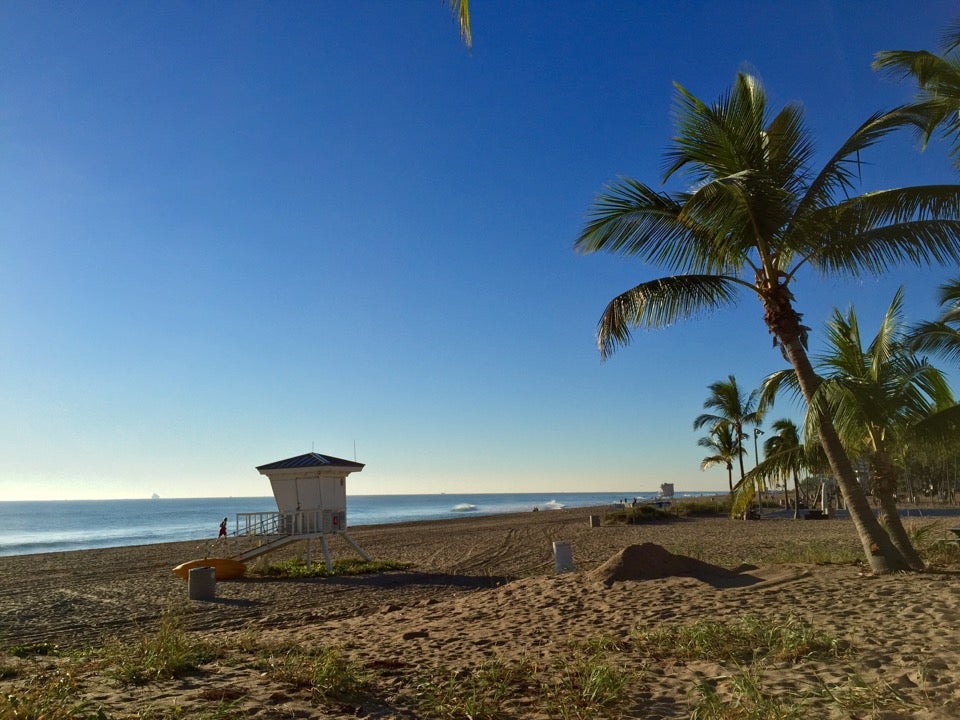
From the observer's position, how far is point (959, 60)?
7.94 m

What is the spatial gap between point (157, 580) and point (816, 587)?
593 inches

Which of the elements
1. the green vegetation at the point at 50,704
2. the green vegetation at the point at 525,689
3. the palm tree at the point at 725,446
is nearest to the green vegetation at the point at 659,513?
the palm tree at the point at 725,446

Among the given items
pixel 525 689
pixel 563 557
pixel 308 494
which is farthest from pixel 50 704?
pixel 308 494

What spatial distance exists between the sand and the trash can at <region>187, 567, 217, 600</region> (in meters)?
0.21

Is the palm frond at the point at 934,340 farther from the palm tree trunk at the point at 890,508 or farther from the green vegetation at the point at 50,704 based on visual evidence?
the green vegetation at the point at 50,704

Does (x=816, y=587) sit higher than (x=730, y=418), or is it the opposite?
(x=730, y=418)

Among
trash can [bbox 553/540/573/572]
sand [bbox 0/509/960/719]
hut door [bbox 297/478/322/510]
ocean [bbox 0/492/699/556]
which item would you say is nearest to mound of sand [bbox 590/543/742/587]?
sand [bbox 0/509/960/719]

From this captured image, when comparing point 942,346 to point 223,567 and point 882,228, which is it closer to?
point 882,228

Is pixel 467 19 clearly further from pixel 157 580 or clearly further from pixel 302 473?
pixel 157 580

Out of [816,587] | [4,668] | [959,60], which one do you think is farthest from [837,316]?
[4,668]

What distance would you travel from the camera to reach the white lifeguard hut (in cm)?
1638

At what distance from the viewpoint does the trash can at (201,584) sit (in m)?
12.0

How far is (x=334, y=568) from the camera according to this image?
15.9m

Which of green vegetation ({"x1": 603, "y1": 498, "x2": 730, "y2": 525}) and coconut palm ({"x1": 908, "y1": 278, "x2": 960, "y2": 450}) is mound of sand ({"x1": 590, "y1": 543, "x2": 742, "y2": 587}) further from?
green vegetation ({"x1": 603, "y1": 498, "x2": 730, "y2": 525})
